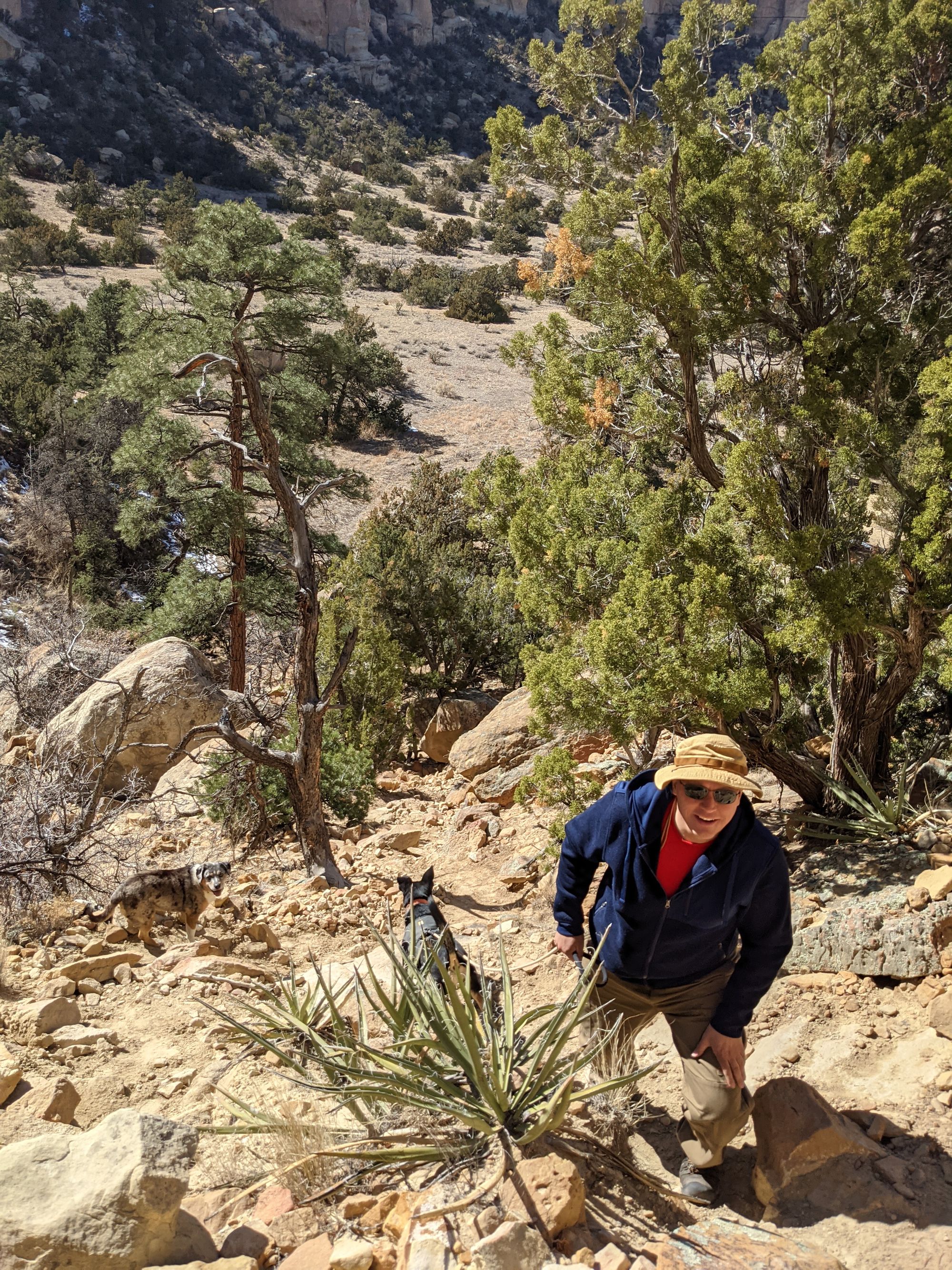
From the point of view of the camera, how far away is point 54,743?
25.8ft

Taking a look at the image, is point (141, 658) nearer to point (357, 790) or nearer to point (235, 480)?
point (235, 480)

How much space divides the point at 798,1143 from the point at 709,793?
3.34 feet

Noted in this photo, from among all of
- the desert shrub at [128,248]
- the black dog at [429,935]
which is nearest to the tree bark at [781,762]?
the black dog at [429,935]

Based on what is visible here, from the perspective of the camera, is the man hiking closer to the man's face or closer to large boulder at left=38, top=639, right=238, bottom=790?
the man's face

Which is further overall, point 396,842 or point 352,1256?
point 396,842

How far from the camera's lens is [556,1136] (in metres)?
2.40

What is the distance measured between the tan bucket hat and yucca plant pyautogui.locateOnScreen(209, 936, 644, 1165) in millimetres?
552

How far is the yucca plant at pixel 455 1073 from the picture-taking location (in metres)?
2.27

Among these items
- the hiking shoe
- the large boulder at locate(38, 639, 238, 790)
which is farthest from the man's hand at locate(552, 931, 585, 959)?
the large boulder at locate(38, 639, 238, 790)

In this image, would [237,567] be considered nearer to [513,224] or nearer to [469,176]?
[513,224]

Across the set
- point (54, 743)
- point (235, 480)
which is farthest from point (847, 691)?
point (235, 480)

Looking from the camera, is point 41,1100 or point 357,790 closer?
point 41,1100

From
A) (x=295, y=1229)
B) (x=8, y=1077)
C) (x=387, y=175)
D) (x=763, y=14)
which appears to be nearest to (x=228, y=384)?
(x=8, y=1077)

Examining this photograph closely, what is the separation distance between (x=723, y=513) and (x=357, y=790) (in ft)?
13.3
